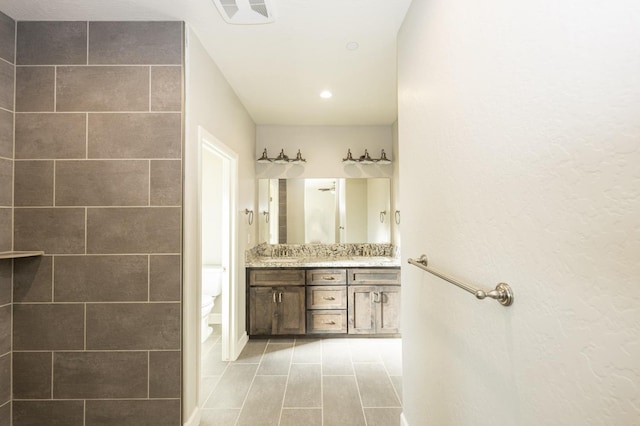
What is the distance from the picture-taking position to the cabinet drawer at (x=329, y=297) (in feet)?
10.6

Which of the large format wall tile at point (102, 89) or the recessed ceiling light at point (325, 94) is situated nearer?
the large format wall tile at point (102, 89)

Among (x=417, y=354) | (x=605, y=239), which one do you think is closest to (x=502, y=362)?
(x=605, y=239)

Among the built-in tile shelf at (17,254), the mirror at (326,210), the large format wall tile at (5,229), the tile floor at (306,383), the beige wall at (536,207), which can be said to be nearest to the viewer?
the beige wall at (536,207)

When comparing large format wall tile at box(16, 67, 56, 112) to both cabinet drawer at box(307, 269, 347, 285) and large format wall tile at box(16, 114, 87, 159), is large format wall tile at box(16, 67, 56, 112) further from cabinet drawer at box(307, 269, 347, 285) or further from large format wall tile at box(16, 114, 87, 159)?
cabinet drawer at box(307, 269, 347, 285)

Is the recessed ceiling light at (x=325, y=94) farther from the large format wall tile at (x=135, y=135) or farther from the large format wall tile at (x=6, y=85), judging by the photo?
the large format wall tile at (x=6, y=85)

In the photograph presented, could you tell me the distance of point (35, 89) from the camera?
174 cm

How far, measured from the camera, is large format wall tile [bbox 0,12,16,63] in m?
1.69

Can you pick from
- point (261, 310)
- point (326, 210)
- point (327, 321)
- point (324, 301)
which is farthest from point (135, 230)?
point (326, 210)

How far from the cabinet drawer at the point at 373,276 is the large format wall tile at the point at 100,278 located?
203 cm

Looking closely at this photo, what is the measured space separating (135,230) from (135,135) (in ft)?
1.77

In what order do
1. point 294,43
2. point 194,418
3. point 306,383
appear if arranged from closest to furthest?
point 194,418, point 294,43, point 306,383

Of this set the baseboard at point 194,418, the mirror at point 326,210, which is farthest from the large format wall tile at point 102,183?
the mirror at point 326,210

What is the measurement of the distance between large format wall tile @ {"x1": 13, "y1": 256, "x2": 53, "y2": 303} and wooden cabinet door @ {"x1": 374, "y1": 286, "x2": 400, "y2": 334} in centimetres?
264

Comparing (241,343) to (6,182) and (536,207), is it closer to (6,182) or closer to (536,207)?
(6,182)
